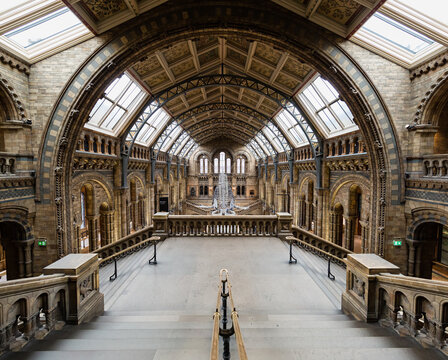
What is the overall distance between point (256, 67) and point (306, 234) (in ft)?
30.1

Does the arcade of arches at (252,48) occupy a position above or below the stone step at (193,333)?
above

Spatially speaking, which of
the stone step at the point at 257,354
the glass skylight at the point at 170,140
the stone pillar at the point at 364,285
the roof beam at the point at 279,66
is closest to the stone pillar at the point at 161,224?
the stone step at the point at 257,354

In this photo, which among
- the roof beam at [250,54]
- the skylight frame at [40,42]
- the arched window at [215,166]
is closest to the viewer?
the skylight frame at [40,42]

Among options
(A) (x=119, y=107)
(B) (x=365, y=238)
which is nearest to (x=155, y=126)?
(A) (x=119, y=107)

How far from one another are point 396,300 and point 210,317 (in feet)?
10.2

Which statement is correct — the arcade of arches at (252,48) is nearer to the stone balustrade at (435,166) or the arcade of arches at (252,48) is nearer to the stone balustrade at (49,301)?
the stone balustrade at (435,166)

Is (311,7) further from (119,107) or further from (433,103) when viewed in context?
(119,107)

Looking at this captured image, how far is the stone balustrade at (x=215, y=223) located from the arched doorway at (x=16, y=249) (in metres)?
4.33

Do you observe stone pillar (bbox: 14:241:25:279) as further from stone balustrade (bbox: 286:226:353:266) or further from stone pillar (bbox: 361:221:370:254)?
stone pillar (bbox: 361:221:370:254)

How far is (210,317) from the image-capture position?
465cm

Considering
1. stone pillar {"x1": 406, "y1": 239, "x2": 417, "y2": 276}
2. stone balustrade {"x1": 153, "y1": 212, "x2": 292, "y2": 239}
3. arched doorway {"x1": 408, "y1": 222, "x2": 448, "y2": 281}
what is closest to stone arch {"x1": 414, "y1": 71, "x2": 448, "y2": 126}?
arched doorway {"x1": 408, "y1": 222, "x2": 448, "y2": 281}

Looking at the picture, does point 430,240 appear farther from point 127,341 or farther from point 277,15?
point 127,341

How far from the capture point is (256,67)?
531 inches

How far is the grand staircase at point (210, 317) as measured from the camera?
3279 mm
